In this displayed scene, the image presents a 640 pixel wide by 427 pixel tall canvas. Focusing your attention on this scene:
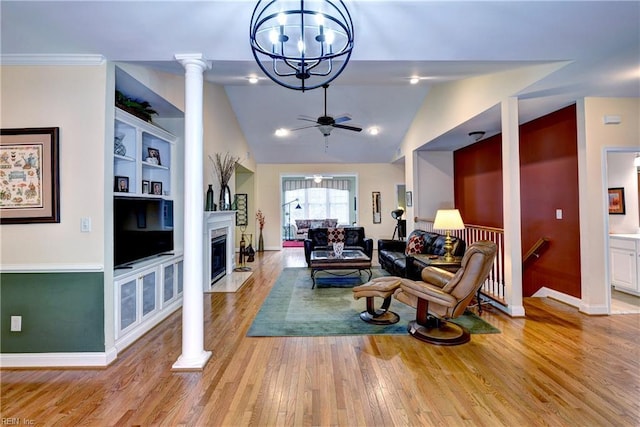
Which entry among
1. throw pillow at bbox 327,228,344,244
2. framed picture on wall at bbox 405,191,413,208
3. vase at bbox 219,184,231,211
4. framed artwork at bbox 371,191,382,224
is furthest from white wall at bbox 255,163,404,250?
vase at bbox 219,184,231,211

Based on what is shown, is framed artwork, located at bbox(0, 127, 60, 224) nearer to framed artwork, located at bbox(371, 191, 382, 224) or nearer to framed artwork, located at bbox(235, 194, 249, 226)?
framed artwork, located at bbox(235, 194, 249, 226)

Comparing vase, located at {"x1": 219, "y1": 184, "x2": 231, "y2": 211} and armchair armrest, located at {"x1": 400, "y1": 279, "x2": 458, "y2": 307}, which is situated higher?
vase, located at {"x1": 219, "y1": 184, "x2": 231, "y2": 211}

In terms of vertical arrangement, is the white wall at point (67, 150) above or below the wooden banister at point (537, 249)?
above

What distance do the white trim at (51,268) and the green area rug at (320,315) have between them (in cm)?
157

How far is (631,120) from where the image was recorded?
374cm

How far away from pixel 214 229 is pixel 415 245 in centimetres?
360

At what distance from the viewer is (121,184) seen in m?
3.09

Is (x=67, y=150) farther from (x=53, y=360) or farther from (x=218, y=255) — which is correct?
(x=218, y=255)

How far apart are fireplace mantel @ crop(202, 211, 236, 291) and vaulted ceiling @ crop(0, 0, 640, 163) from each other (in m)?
2.41

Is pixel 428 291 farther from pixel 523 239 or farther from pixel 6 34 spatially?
pixel 6 34

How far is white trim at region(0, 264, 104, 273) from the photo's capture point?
2.52 metres

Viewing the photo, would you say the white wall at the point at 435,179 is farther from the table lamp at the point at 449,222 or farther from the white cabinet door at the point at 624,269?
the white cabinet door at the point at 624,269

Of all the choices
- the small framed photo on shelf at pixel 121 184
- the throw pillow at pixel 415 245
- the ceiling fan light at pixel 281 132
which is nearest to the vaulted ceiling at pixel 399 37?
the small framed photo on shelf at pixel 121 184

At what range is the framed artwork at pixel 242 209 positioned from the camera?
9.06m
